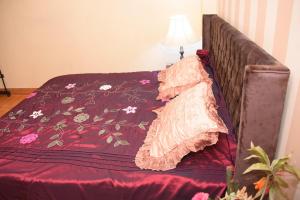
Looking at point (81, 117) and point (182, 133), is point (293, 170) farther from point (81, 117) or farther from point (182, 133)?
point (81, 117)

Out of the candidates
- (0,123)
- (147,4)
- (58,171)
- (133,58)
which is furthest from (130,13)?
(58,171)

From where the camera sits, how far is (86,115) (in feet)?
6.35

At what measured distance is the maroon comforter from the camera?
4.25 ft

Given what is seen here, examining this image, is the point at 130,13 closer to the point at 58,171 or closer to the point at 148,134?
the point at 148,134

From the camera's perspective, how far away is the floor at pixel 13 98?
376 centimetres

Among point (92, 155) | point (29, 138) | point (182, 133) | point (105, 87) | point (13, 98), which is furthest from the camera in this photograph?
point (13, 98)

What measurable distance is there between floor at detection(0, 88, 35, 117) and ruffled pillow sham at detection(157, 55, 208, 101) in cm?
261

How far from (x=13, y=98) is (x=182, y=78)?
3.02 m

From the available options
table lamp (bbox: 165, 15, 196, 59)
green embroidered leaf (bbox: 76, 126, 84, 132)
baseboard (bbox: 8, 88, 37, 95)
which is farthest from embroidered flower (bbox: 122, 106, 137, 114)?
baseboard (bbox: 8, 88, 37, 95)

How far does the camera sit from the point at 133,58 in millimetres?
3475

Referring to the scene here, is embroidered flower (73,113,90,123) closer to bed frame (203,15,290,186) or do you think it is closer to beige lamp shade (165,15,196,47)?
bed frame (203,15,290,186)

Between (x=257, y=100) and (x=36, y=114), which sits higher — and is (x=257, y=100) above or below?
above

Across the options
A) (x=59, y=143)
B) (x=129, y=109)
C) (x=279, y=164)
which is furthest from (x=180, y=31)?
(x=279, y=164)

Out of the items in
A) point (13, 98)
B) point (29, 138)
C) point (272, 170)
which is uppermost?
point (272, 170)
